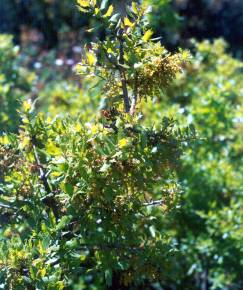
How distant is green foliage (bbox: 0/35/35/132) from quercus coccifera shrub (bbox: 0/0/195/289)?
5.68 feet

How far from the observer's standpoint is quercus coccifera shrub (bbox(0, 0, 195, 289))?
1877 millimetres

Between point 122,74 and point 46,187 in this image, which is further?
point 46,187

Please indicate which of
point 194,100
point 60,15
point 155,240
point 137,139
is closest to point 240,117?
point 194,100

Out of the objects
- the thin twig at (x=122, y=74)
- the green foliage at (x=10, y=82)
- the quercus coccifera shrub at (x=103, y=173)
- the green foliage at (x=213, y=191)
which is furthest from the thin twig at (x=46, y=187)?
the green foliage at (x=10, y=82)

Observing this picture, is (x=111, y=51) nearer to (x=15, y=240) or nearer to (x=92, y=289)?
(x=15, y=240)

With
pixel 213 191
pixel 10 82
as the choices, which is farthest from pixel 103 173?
pixel 10 82

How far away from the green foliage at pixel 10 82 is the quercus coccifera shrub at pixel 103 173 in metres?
1.73

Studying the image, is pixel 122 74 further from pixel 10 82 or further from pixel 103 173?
pixel 10 82

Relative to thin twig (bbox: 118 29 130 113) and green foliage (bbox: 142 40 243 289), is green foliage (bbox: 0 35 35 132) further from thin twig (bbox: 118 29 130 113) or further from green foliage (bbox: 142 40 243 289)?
thin twig (bbox: 118 29 130 113)

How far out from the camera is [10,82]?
4496 mm

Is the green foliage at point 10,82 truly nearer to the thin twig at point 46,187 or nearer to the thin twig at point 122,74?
the thin twig at point 46,187

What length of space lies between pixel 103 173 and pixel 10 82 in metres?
2.80

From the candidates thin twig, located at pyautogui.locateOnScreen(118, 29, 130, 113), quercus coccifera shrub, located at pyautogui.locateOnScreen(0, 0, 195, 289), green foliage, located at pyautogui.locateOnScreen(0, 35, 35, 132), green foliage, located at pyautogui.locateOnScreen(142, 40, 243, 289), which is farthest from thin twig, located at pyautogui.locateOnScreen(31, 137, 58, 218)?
green foliage, located at pyautogui.locateOnScreen(0, 35, 35, 132)

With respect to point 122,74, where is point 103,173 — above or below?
below
